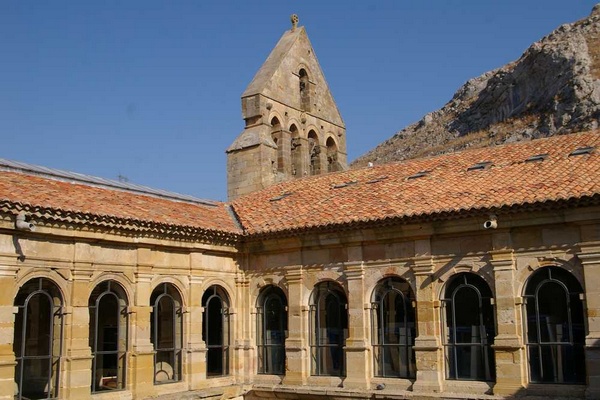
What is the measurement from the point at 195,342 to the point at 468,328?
20.2ft

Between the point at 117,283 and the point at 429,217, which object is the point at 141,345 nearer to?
the point at 117,283

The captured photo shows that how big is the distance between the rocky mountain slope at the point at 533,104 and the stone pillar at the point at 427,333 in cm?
2873

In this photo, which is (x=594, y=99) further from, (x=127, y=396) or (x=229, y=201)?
(x=127, y=396)

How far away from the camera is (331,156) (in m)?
23.8

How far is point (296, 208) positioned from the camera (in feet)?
59.3

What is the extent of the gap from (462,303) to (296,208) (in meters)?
4.91

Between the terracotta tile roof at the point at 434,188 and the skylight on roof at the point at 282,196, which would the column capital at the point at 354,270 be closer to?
the terracotta tile roof at the point at 434,188

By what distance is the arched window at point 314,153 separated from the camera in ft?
75.7

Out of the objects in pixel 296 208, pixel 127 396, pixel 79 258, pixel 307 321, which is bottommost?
pixel 127 396

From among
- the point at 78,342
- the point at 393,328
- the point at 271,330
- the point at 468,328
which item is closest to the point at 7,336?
the point at 78,342

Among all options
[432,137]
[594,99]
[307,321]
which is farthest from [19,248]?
[432,137]

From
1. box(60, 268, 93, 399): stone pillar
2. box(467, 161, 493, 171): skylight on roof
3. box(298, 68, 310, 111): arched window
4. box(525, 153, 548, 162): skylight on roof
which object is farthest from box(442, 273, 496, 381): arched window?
box(298, 68, 310, 111): arched window

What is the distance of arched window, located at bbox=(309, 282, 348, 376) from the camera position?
16.5 metres

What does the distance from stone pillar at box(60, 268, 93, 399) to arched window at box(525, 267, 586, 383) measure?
8630 mm
